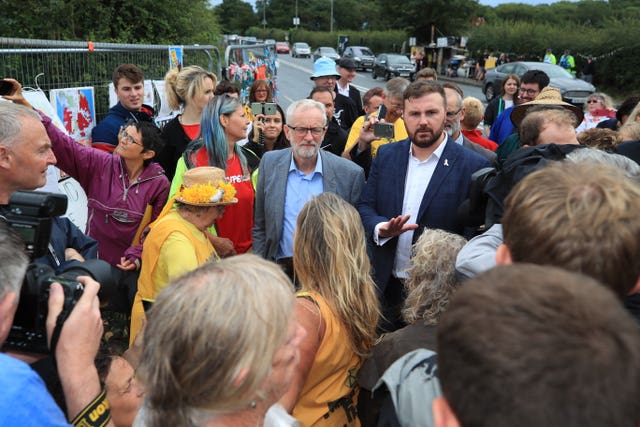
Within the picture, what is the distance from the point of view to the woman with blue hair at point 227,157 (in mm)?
3764

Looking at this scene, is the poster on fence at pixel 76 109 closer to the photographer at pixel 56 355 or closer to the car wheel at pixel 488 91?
the photographer at pixel 56 355

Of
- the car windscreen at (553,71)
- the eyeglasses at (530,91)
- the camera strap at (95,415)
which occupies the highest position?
the car windscreen at (553,71)

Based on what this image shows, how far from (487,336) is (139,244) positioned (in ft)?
10.2

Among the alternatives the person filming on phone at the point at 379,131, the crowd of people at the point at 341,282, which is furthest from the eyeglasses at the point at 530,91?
the person filming on phone at the point at 379,131

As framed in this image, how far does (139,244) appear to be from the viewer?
11.5ft

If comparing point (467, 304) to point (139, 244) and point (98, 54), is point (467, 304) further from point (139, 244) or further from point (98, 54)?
point (98, 54)

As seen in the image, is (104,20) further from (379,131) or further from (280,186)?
(280,186)

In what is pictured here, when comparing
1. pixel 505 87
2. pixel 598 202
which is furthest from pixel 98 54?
pixel 598 202

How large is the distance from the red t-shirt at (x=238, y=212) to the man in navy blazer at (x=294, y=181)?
263 millimetres

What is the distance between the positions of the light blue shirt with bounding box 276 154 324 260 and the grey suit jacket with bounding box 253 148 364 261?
4cm

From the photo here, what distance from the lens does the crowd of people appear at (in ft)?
2.66

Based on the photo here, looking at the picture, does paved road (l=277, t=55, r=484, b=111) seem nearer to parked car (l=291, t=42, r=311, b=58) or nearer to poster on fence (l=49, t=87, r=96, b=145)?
poster on fence (l=49, t=87, r=96, b=145)

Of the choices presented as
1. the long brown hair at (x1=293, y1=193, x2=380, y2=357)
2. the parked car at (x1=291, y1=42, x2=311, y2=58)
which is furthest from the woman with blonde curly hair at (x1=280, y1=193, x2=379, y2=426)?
the parked car at (x1=291, y1=42, x2=311, y2=58)

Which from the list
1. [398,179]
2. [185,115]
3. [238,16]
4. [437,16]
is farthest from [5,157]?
[238,16]
